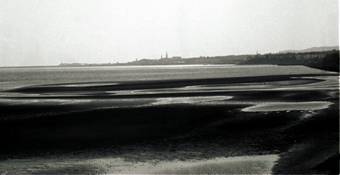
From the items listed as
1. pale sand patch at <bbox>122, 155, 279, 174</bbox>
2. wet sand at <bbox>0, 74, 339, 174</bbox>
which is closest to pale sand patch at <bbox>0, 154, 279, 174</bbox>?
pale sand patch at <bbox>122, 155, 279, 174</bbox>

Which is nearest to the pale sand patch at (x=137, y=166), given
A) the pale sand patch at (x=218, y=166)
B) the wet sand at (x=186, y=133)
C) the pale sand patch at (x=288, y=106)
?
the pale sand patch at (x=218, y=166)

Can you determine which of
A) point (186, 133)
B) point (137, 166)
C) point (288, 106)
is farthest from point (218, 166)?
point (288, 106)

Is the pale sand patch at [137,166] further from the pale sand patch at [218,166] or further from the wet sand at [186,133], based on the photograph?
the wet sand at [186,133]

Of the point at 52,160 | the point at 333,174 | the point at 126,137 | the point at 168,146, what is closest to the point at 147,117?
the point at 126,137

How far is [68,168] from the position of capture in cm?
1544

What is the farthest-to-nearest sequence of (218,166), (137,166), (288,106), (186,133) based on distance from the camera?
1. (288,106)
2. (186,133)
3. (137,166)
4. (218,166)

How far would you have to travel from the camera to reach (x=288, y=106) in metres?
33.1

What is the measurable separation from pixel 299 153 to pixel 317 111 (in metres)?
13.8

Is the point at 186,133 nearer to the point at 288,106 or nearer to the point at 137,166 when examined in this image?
the point at 137,166

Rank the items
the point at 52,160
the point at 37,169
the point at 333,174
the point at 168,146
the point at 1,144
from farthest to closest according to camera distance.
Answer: the point at 1,144 → the point at 168,146 → the point at 52,160 → the point at 37,169 → the point at 333,174

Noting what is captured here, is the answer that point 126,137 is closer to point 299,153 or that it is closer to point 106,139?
point 106,139

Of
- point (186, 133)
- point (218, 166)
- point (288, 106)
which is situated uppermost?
point (218, 166)

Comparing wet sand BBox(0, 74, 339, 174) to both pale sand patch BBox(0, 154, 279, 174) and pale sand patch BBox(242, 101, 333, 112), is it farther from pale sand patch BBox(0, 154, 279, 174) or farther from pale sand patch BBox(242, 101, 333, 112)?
pale sand patch BBox(0, 154, 279, 174)

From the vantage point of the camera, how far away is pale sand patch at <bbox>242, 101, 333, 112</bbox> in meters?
31.3
